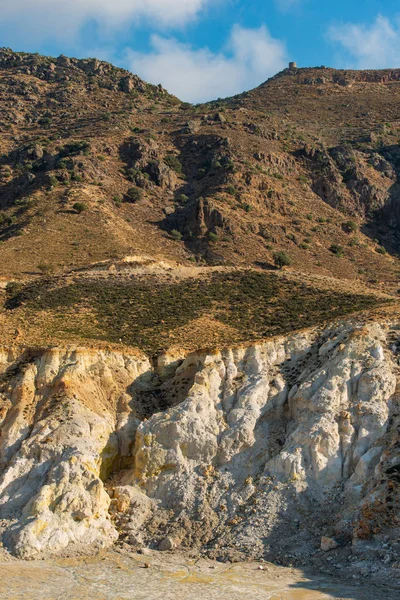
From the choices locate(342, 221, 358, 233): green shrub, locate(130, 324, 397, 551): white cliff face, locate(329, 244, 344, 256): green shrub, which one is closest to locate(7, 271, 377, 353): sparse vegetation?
locate(130, 324, 397, 551): white cliff face

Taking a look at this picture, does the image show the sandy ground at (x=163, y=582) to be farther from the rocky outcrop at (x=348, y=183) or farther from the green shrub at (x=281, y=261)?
the rocky outcrop at (x=348, y=183)

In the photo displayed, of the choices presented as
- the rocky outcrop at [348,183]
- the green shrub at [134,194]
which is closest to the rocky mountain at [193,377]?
the green shrub at [134,194]

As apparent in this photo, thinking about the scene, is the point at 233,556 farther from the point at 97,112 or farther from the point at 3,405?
the point at 97,112

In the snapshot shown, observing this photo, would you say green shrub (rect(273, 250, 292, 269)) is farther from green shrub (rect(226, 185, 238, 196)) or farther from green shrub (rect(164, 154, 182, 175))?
green shrub (rect(164, 154, 182, 175))

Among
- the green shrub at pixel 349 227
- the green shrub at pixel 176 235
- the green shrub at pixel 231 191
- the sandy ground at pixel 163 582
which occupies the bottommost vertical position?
the sandy ground at pixel 163 582

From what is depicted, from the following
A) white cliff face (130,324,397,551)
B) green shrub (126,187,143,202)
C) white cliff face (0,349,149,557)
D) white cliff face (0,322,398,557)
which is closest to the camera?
white cliff face (0,349,149,557)

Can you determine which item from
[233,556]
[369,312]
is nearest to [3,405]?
[233,556]
